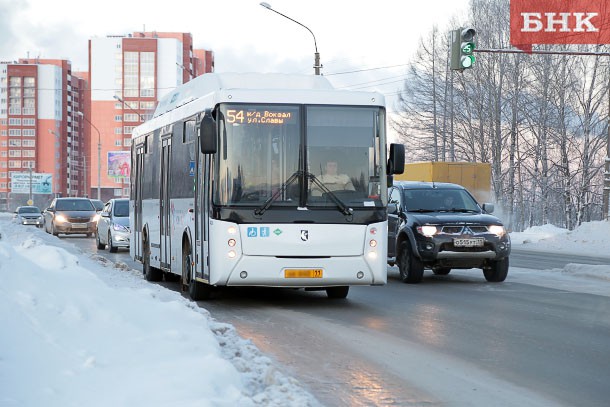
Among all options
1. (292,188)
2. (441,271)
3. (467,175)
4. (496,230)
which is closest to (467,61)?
(441,271)

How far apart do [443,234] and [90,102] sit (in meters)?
156

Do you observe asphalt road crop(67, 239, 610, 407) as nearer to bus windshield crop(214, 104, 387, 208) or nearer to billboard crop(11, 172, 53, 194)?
bus windshield crop(214, 104, 387, 208)

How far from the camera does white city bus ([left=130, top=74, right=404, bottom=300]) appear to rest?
13.0 metres

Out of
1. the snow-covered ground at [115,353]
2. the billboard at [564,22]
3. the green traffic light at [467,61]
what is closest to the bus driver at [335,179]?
the snow-covered ground at [115,353]

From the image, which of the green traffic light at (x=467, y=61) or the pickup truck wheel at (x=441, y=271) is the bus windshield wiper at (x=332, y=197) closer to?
the pickup truck wheel at (x=441, y=271)

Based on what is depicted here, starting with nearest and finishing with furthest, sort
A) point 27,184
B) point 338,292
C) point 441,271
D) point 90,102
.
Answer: point 338,292 < point 441,271 < point 27,184 < point 90,102

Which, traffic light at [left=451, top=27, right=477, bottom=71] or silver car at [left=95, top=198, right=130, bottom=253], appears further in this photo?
→ silver car at [left=95, top=198, right=130, bottom=253]

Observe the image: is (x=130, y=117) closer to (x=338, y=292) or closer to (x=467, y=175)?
(x=467, y=175)

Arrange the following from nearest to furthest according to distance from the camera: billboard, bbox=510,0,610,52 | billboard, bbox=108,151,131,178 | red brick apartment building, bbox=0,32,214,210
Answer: billboard, bbox=510,0,610,52 → billboard, bbox=108,151,131,178 → red brick apartment building, bbox=0,32,214,210

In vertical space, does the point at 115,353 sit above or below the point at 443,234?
below

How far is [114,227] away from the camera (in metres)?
31.5

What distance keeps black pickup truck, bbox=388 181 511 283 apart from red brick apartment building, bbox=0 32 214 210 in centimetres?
12815

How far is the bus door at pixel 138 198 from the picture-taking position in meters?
19.7

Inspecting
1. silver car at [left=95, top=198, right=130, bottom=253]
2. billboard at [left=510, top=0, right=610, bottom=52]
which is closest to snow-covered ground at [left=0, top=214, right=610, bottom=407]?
silver car at [left=95, top=198, right=130, bottom=253]
